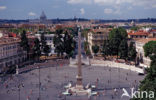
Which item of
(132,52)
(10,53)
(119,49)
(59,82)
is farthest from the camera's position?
(119,49)

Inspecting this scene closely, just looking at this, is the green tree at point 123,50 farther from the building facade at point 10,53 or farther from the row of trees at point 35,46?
the building facade at point 10,53

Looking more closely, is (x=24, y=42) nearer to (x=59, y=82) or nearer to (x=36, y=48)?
(x=36, y=48)

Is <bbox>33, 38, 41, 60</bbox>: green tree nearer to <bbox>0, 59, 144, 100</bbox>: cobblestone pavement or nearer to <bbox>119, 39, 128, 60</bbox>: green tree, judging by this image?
<bbox>0, 59, 144, 100</bbox>: cobblestone pavement

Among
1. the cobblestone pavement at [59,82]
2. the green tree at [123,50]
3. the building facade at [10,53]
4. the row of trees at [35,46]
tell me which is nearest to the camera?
the cobblestone pavement at [59,82]

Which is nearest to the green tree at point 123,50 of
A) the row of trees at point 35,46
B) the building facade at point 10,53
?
the row of trees at point 35,46

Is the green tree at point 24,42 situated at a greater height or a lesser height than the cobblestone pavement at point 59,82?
greater

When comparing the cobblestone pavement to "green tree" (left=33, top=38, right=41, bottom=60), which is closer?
the cobblestone pavement

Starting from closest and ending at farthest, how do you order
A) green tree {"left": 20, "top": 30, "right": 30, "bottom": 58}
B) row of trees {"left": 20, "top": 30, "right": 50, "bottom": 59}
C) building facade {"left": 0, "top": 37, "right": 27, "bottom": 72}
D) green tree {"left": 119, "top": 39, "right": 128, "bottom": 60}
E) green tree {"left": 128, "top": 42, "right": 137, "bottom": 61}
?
building facade {"left": 0, "top": 37, "right": 27, "bottom": 72}, green tree {"left": 128, "top": 42, "right": 137, "bottom": 61}, green tree {"left": 119, "top": 39, "right": 128, "bottom": 60}, row of trees {"left": 20, "top": 30, "right": 50, "bottom": 59}, green tree {"left": 20, "top": 30, "right": 30, "bottom": 58}

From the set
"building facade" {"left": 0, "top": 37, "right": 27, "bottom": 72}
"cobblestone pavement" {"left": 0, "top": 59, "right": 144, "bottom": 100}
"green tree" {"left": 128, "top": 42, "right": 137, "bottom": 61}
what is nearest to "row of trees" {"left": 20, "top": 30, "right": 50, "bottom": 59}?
"building facade" {"left": 0, "top": 37, "right": 27, "bottom": 72}

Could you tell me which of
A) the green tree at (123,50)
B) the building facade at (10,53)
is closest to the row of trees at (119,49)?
the green tree at (123,50)

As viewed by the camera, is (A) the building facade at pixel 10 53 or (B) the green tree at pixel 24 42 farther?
(B) the green tree at pixel 24 42

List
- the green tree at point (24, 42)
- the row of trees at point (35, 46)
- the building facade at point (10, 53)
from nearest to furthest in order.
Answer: the building facade at point (10, 53), the row of trees at point (35, 46), the green tree at point (24, 42)

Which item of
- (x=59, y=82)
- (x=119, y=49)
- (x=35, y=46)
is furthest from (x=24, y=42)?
(x=59, y=82)

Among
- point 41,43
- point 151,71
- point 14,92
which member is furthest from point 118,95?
point 41,43
